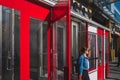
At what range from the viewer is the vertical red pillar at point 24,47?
7.53 metres

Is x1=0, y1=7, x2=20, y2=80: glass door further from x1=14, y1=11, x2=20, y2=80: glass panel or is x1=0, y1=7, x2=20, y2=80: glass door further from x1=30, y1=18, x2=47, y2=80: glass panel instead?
x1=30, y1=18, x2=47, y2=80: glass panel

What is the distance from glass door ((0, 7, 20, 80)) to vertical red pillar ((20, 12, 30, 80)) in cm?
15

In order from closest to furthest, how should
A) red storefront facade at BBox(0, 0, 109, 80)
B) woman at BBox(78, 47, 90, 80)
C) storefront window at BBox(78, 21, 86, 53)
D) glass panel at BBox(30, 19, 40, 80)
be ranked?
red storefront facade at BBox(0, 0, 109, 80)
glass panel at BBox(30, 19, 40, 80)
woman at BBox(78, 47, 90, 80)
storefront window at BBox(78, 21, 86, 53)

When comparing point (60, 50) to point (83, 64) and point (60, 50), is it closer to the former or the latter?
point (60, 50)

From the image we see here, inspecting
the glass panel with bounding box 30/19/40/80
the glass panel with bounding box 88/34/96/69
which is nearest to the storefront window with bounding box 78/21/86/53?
the glass panel with bounding box 88/34/96/69

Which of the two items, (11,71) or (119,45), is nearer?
(11,71)

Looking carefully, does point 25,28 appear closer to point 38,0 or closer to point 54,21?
point 38,0

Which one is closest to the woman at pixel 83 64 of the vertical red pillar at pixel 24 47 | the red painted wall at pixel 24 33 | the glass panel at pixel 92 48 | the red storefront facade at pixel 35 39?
the red storefront facade at pixel 35 39

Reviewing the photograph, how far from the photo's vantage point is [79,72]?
461 inches

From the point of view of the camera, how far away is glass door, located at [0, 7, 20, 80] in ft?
22.7

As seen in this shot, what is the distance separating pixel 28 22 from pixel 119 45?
4660 cm

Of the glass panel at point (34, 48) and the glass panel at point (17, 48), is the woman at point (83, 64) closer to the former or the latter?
the glass panel at point (34, 48)

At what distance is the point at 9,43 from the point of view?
7129 millimetres

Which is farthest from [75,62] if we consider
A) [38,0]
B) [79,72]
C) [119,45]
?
[119,45]
